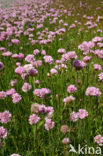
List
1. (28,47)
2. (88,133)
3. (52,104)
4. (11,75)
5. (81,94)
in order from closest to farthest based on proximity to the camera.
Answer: (88,133)
(52,104)
(81,94)
(11,75)
(28,47)

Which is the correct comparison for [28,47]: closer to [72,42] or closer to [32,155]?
[72,42]

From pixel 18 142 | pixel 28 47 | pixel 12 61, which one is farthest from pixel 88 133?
pixel 28 47

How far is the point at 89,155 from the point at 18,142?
70cm

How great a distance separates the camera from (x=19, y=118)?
2.30 meters

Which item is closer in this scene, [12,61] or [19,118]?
[19,118]

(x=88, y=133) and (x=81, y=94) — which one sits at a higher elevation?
(x=81, y=94)

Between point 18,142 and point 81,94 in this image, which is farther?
point 81,94

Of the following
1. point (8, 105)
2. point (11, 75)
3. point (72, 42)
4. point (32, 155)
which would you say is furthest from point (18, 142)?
point (72, 42)

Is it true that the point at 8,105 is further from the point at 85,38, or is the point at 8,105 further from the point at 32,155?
the point at 85,38

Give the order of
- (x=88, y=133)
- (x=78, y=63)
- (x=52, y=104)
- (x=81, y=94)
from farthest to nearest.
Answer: (x=81, y=94)
(x=52, y=104)
(x=78, y=63)
(x=88, y=133)

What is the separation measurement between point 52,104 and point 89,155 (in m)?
0.80

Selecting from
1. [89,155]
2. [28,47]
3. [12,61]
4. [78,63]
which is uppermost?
[28,47]

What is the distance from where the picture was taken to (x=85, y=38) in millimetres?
5414

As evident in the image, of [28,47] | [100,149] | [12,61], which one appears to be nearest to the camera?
[100,149]
